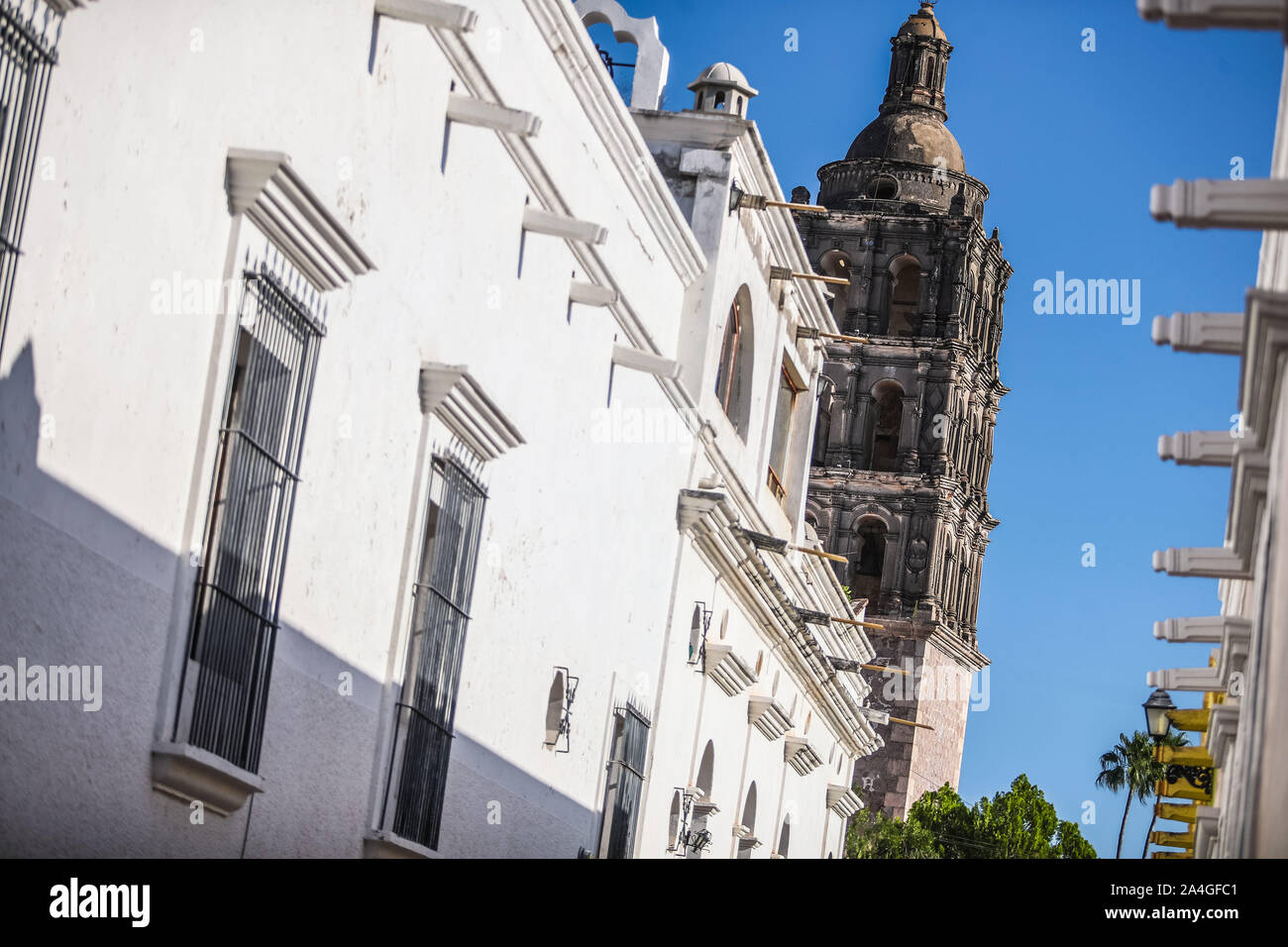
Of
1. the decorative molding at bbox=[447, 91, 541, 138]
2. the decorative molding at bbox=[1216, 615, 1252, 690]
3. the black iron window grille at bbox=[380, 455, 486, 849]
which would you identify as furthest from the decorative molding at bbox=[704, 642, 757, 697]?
the decorative molding at bbox=[447, 91, 541, 138]

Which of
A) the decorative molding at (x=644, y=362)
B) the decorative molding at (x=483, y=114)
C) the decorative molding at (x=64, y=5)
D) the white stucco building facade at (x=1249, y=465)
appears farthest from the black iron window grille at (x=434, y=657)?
the decorative molding at (x=64, y=5)

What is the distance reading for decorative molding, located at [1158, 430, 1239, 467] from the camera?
1050 cm

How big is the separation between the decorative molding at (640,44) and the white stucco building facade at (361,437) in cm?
4

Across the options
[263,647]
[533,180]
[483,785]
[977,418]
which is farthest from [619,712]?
[977,418]

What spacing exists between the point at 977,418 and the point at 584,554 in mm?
50412

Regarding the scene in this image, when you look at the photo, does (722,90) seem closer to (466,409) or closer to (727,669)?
(727,669)

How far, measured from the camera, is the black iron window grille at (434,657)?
1180 cm

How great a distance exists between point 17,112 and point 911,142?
60.0m

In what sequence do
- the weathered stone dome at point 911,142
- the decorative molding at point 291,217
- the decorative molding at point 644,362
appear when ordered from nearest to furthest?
the decorative molding at point 291,217, the decorative molding at point 644,362, the weathered stone dome at point 911,142

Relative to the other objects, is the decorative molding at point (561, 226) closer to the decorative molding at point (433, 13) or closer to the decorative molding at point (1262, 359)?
the decorative molding at point (433, 13)

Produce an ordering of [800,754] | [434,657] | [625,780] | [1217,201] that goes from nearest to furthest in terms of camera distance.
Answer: [1217,201] → [434,657] → [625,780] → [800,754]

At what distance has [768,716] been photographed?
2348 cm

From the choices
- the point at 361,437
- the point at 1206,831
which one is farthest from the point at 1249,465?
the point at 1206,831

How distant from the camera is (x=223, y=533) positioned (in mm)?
9266
